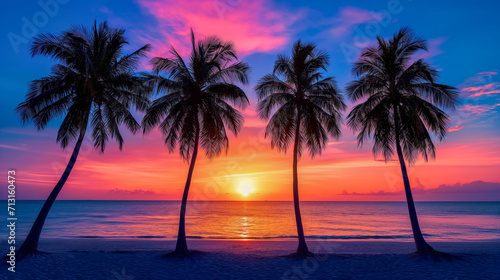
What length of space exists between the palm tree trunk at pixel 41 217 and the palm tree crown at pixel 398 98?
589 inches

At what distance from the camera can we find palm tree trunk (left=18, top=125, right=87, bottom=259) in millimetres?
15016

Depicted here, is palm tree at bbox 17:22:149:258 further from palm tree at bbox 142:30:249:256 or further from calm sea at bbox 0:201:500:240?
calm sea at bbox 0:201:500:240

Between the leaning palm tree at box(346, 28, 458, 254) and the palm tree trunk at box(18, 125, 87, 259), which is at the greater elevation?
the leaning palm tree at box(346, 28, 458, 254)

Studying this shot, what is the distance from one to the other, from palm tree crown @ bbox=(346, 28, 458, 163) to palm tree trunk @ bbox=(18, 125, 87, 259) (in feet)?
49.1

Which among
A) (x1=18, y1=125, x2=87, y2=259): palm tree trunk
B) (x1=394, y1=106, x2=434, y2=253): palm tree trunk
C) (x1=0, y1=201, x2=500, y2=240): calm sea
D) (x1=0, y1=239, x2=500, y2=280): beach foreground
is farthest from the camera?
(x1=0, y1=201, x2=500, y2=240): calm sea

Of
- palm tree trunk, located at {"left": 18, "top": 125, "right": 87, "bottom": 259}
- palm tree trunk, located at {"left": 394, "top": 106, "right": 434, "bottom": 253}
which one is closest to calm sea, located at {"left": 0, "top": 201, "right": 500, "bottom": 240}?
palm tree trunk, located at {"left": 394, "top": 106, "right": 434, "bottom": 253}

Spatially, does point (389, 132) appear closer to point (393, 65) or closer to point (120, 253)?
point (393, 65)

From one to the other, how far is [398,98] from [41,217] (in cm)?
1889

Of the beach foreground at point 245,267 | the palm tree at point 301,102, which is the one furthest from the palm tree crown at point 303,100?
the beach foreground at point 245,267

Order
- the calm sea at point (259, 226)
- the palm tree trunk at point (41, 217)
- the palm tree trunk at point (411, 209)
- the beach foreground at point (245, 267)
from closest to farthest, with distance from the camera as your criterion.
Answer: the beach foreground at point (245, 267)
the palm tree trunk at point (41, 217)
the palm tree trunk at point (411, 209)
the calm sea at point (259, 226)

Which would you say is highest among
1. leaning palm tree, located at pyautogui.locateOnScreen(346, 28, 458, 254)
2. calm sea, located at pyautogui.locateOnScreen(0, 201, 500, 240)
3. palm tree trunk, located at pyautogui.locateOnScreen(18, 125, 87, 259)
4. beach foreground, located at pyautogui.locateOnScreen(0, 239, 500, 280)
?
leaning palm tree, located at pyautogui.locateOnScreen(346, 28, 458, 254)

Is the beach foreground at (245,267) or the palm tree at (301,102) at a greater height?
the palm tree at (301,102)

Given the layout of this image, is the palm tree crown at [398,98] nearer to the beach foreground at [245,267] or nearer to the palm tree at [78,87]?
the beach foreground at [245,267]

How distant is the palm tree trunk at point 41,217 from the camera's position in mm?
A: 15016
